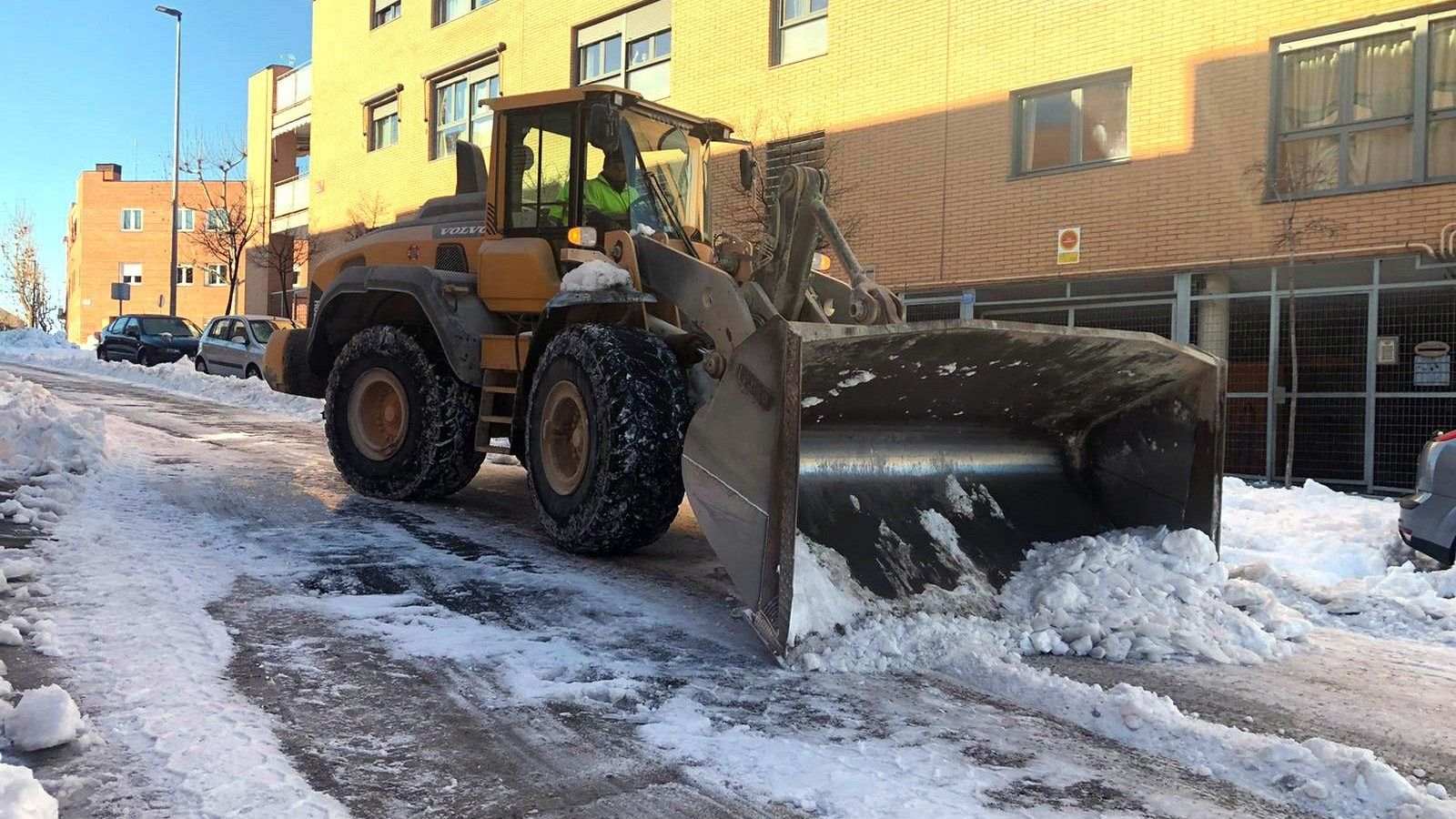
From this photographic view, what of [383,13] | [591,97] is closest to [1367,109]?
[591,97]

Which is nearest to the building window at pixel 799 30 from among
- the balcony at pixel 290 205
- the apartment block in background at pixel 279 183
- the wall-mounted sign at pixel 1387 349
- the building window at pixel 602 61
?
the building window at pixel 602 61

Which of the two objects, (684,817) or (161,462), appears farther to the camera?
(161,462)

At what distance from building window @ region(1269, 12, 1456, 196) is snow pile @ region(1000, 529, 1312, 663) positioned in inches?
292

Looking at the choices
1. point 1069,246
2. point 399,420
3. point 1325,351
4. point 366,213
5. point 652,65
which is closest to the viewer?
point 399,420

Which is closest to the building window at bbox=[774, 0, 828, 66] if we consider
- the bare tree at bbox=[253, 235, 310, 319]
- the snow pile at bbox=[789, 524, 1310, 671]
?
the snow pile at bbox=[789, 524, 1310, 671]

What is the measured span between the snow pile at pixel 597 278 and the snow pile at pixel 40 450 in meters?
3.32

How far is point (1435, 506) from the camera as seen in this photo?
5.75 m

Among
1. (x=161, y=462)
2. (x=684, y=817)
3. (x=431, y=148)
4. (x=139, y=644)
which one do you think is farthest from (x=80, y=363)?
(x=684, y=817)

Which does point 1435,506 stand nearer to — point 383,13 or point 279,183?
point 383,13

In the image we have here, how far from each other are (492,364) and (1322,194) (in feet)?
28.5

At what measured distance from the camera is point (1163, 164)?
A: 1177 cm

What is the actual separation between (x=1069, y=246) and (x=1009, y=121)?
1.83 metres

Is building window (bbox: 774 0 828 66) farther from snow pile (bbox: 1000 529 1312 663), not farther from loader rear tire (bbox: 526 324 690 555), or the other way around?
snow pile (bbox: 1000 529 1312 663)

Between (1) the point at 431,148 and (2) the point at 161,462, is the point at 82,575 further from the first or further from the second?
(1) the point at 431,148
